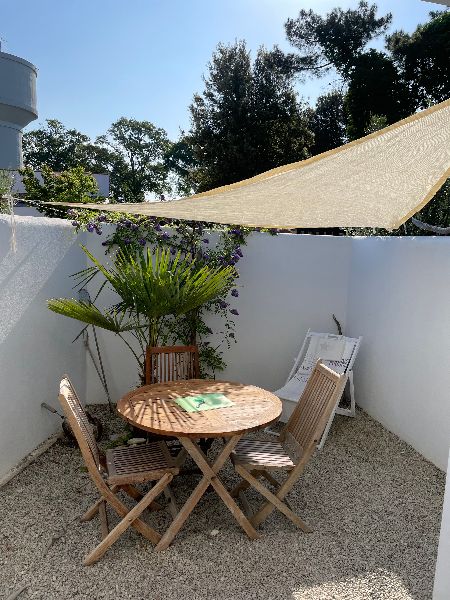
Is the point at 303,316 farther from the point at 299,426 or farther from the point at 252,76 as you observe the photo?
the point at 252,76

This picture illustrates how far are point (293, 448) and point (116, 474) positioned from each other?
1404mm

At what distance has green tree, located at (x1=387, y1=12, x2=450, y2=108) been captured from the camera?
22.9 m

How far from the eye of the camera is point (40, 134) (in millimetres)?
45125

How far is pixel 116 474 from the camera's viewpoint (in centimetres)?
333

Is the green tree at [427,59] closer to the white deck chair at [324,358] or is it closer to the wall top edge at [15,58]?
the wall top edge at [15,58]

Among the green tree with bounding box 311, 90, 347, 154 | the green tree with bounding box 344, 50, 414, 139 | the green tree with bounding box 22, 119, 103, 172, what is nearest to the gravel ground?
the green tree with bounding box 344, 50, 414, 139

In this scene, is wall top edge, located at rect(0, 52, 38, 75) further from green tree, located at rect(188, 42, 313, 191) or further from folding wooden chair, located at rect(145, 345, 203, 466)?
folding wooden chair, located at rect(145, 345, 203, 466)

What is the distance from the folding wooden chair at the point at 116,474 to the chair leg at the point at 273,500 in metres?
0.50

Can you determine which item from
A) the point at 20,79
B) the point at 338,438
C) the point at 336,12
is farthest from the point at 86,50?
the point at 338,438

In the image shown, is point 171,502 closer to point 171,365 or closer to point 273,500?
point 273,500

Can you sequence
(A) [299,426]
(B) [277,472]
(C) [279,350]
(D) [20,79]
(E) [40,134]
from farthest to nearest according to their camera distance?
(E) [40,134], (D) [20,79], (C) [279,350], (B) [277,472], (A) [299,426]

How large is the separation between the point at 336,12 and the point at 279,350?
84.8 feet

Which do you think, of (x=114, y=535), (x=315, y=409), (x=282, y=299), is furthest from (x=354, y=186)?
(x=282, y=299)

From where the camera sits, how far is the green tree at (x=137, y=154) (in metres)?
42.6
